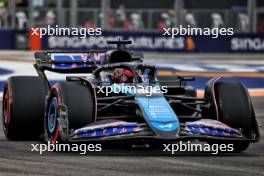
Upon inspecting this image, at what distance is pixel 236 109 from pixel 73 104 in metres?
1.96

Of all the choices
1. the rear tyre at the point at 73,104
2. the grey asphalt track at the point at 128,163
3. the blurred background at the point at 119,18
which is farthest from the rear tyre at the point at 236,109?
the blurred background at the point at 119,18

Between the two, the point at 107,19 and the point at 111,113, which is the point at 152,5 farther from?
the point at 111,113

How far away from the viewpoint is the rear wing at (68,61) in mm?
12945

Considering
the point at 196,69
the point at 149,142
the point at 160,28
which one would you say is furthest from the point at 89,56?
the point at 160,28

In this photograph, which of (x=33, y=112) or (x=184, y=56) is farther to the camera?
(x=184, y=56)

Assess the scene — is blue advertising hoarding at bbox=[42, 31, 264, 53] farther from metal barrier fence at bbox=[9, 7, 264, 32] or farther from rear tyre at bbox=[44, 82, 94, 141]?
rear tyre at bbox=[44, 82, 94, 141]

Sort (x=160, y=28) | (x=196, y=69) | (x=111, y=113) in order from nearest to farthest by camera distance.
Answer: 1. (x=111, y=113)
2. (x=196, y=69)
3. (x=160, y=28)

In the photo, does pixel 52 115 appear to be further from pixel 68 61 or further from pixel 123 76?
pixel 68 61

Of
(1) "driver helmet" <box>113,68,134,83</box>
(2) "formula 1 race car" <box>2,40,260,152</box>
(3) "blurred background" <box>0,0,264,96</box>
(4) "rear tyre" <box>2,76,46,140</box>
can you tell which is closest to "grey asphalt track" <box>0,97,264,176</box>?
(2) "formula 1 race car" <box>2,40,260,152</box>

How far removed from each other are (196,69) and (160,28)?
1498 centimetres

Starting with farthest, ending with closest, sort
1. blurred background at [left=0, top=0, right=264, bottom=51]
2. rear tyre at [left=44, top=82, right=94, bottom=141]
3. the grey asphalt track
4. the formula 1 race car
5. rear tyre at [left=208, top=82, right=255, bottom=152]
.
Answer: blurred background at [left=0, top=0, right=264, bottom=51]
rear tyre at [left=208, top=82, right=255, bottom=152]
rear tyre at [left=44, top=82, right=94, bottom=141]
the formula 1 race car
the grey asphalt track

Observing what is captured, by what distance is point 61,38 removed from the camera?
127 ft

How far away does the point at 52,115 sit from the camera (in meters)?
11.0

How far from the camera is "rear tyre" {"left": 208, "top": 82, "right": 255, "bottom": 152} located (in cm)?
1071
